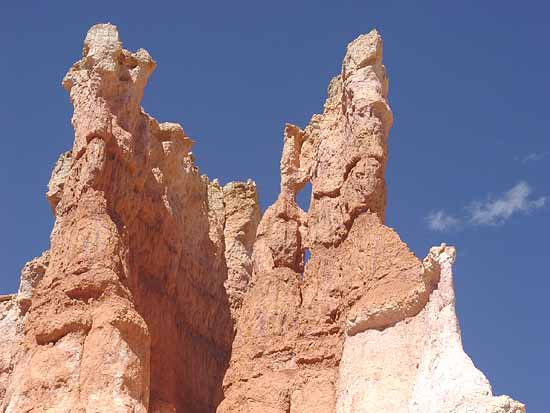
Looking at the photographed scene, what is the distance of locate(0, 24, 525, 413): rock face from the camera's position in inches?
918

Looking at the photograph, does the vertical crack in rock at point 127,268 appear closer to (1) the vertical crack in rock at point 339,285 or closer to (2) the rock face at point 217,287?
(2) the rock face at point 217,287

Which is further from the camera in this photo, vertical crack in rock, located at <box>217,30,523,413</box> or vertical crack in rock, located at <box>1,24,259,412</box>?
vertical crack in rock, located at <box>217,30,523,413</box>

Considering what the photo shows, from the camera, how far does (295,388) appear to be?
84.9ft

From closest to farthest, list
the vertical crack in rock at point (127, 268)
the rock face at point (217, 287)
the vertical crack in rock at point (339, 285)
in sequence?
the rock face at point (217, 287), the vertical crack in rock at point (127, 268), the vertical crack in rock at point (339, 285)

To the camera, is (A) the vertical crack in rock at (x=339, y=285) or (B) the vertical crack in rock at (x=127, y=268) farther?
(A) the vertical crack in rock at (x=339, y=285)

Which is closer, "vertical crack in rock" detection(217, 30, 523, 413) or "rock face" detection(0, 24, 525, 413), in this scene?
"rock face" detection(0, 24, 525, 413)

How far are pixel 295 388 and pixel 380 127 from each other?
730 cm

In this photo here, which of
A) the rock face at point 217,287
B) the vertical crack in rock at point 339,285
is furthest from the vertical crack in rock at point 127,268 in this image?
the vertical crack in rock at point 339,285

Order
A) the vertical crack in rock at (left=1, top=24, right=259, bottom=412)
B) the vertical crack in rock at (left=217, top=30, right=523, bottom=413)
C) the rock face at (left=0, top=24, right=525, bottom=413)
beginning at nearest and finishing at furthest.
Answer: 1. the rock face at (left=0, top=24, right=525, bottom=413)
2. the vertical crack in rock at (left=1, top=24, right=259, bottom=412)
3. the vertical crack in rock at (left=217, top=30, right=523, bottom=413)

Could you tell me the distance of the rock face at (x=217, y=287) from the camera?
23328mm

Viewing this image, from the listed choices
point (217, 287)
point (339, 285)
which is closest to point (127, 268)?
point (339, 285)

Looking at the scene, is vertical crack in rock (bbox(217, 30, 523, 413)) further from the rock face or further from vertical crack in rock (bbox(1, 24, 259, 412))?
vertical crack in rock (bbox(1, 24, 259, 412))

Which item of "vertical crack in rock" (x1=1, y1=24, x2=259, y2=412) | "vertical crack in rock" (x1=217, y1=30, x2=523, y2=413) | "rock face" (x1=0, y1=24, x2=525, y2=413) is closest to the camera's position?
"rock face" (x1=0, y1=24, x2=525, y2=413)

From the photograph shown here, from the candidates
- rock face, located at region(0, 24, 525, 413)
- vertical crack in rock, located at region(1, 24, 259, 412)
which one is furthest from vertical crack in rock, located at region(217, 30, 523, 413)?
vertical crack in rock, located at region(1, 24, 259, 412)
